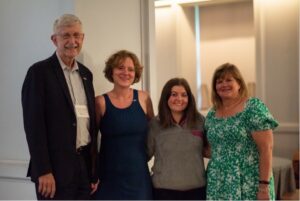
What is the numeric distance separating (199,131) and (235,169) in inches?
11.0

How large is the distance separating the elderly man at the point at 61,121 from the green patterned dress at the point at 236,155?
0.67 m

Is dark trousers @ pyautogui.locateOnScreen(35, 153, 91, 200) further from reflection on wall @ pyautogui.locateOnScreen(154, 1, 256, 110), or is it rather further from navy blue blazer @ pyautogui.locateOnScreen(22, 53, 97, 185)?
reflection on wall @ pyautogui.locateOnScreen(154, 1, 256, 110)

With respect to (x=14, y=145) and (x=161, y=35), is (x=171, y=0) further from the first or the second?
(x=14, y=145)

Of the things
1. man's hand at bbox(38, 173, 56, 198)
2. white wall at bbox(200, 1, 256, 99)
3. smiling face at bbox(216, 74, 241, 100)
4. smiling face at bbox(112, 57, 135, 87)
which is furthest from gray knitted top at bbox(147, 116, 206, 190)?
white wall at bbox(200, 1, 256, 99)

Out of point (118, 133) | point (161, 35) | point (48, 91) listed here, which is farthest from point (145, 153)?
point (161, 35)

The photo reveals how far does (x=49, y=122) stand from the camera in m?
1.91

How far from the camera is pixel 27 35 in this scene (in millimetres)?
2566

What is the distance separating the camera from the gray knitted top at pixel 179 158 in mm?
2049

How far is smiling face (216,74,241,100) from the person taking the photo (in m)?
2.04

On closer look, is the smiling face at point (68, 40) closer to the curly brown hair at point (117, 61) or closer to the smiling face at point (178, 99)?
the curly brown hair at point (117, 61)

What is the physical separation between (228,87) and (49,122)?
0.93 meters

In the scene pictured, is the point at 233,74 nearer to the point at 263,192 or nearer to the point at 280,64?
the point at 263,192

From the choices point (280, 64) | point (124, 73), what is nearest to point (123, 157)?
point (124, 73)

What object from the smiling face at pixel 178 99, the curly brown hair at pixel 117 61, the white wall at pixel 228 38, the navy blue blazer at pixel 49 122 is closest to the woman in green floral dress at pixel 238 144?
the smiling face at pixel 178 99
